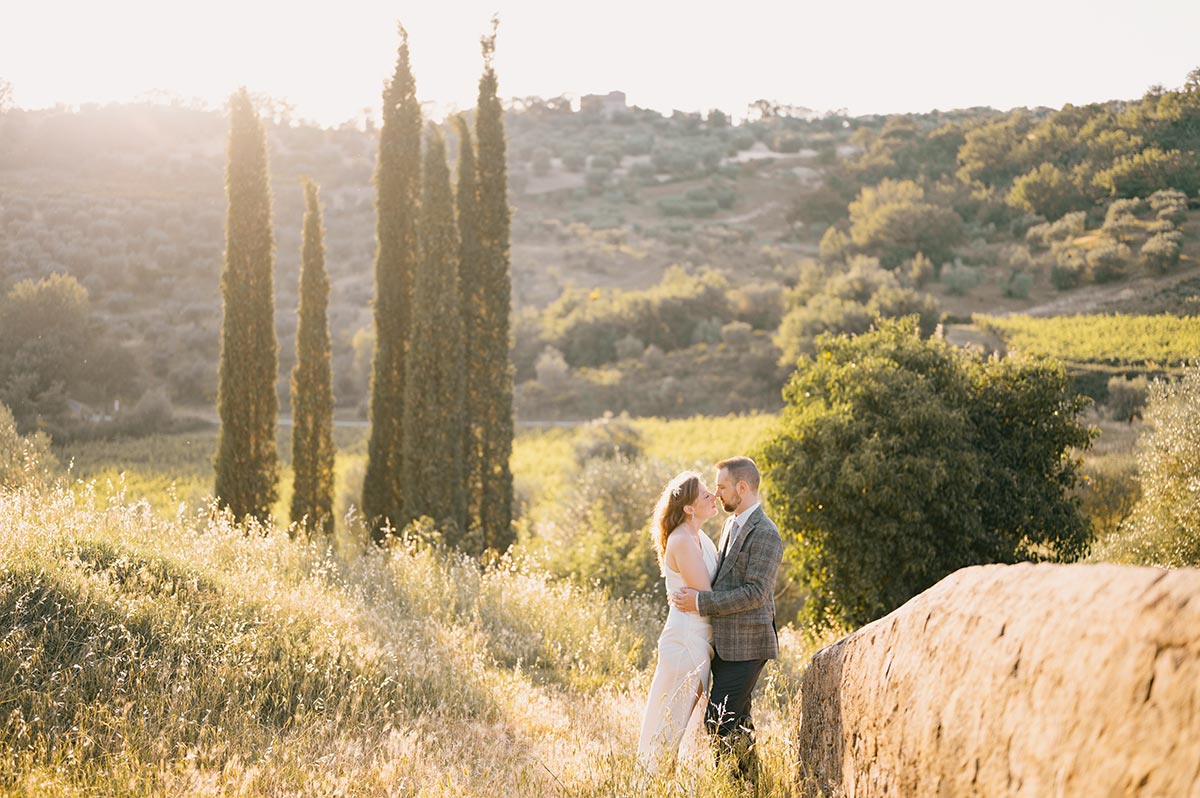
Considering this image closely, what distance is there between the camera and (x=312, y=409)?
15734mm

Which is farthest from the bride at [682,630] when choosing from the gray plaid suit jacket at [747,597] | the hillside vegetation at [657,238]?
the hillside vegetation at [657,238]

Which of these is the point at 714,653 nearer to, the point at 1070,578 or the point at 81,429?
the point at 1070,578

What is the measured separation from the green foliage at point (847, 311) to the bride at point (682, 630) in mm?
30584

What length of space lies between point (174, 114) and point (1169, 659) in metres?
51.9

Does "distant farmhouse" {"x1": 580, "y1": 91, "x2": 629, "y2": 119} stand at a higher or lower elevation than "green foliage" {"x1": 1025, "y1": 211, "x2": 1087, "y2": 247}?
higher

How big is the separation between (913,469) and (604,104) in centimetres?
9578

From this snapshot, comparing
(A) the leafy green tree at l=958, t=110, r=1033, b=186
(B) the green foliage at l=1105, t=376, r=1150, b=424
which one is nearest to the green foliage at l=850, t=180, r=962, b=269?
(A) the leafy green tree at l=958, t=110, r=1033, b=186

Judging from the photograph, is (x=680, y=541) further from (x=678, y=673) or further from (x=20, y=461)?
(x=20, y=461)

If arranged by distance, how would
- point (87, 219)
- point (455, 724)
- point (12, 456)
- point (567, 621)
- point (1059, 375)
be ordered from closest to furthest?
point (455, 724) < point (567, 621) < point (12, 456) < point (1059, 375) < point (87, 219)

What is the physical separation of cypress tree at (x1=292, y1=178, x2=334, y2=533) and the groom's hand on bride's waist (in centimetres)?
1219

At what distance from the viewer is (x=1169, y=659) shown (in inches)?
73.0

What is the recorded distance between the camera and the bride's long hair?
15.2 ft

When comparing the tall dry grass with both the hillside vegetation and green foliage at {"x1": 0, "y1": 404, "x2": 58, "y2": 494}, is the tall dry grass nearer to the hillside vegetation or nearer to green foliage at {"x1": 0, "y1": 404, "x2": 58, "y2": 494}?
green foliage at {"x1": 0, "y1": 404, "x2": 58, "y2": 494}

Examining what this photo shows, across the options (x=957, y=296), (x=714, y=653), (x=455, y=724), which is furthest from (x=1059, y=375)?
(x=957, y=296)
